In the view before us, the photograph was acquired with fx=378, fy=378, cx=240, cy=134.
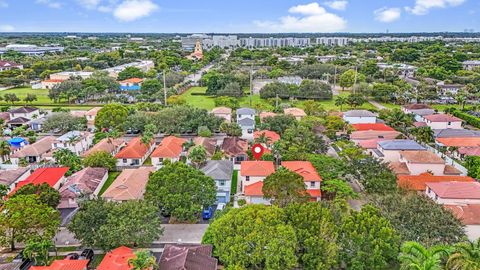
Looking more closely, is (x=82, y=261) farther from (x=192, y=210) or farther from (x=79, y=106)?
(x=79, y=106)

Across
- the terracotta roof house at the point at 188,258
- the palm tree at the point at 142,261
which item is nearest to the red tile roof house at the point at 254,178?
the terracotta roof house at the point at 188,258

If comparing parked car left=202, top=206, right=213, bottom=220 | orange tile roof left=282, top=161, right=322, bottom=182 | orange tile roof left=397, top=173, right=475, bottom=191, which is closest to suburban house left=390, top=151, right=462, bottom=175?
orange tile roof left=397, top=173, right=475, bottom=191

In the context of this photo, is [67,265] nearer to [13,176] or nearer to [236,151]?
[13,176]

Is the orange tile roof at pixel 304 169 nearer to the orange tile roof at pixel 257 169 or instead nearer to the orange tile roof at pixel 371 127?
the orange tile roof at pixel 257 169

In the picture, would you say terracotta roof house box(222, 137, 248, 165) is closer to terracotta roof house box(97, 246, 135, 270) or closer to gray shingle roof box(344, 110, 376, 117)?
terracotta roof house box(97, 246, 135, 270)

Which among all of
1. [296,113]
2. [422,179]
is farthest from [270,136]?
[422,179]
